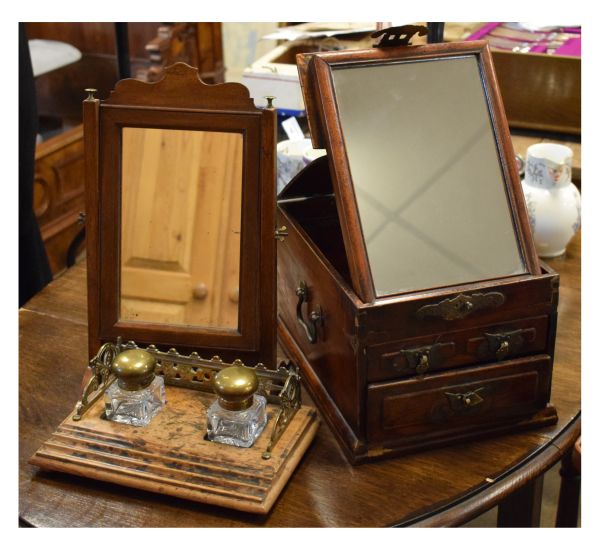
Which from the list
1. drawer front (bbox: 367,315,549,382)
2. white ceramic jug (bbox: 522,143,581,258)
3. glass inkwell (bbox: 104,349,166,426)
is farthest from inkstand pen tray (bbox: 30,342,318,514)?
white ceramic jug (bbox: 522,143,581,258)

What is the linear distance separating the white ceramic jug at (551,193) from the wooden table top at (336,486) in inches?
13.9

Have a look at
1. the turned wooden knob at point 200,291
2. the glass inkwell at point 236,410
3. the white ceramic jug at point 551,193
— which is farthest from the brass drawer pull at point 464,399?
the white ceramic jug at point 551,193

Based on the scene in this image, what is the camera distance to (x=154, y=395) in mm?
1183

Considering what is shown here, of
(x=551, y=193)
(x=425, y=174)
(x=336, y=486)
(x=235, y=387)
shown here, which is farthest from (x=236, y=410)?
(x=551, y=193)

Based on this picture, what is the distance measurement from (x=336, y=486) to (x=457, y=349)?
0.23 m

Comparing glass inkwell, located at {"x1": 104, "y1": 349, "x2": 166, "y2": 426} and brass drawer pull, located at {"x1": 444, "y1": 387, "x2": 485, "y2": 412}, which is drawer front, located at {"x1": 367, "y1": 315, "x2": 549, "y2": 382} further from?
glass inkwell, located at {"x1": 104, "y1": 349, "x2": 166, "y2": 426}

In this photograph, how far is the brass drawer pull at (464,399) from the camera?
115 cm

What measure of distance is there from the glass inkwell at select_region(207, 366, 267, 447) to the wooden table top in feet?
0.27

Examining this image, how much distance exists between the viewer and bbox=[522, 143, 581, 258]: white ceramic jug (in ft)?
5.02

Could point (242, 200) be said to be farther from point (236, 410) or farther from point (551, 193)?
point (551, 193)

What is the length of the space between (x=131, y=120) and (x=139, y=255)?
0.18 m

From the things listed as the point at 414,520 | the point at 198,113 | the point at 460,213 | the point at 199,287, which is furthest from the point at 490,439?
the point at 198,113

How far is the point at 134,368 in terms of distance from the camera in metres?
1.11

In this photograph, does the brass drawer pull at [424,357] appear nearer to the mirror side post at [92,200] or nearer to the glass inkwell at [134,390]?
the glass inkwell at [134,390]
